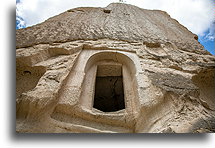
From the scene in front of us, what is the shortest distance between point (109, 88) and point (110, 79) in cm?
28

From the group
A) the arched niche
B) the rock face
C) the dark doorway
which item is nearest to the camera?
the rock face

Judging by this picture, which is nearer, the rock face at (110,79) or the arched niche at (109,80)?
the rock face at (110,79)

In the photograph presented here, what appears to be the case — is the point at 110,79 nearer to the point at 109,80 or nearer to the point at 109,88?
the point at 109,80

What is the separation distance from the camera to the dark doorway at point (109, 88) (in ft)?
10.3

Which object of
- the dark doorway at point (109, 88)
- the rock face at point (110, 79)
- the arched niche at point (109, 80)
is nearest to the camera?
the rock face at point (110, 79)

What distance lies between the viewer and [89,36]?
11.1 ft

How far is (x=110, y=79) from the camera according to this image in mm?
3385

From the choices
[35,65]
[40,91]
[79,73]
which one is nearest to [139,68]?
[79,73]

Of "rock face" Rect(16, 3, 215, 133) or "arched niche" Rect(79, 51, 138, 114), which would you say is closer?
"rock face" Rect(16, 3, 215, 133)

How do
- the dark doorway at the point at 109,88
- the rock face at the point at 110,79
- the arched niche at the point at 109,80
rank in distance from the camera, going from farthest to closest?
1. the dark doorway at the point at 109,88
2. the arched niche at the point at 109,80
3. the rock face at the point at 110,79

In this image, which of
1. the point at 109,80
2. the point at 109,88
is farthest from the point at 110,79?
the point at 109,88

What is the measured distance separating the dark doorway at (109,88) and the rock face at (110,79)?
0.02 meters

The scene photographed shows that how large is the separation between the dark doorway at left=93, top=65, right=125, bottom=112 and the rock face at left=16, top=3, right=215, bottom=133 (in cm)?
2

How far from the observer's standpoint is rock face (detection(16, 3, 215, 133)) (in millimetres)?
1794
